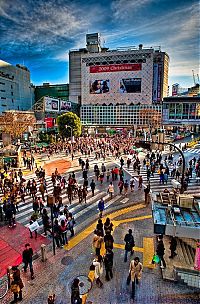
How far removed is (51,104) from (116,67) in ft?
135

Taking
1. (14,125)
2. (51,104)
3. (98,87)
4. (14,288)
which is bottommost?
(14,288)

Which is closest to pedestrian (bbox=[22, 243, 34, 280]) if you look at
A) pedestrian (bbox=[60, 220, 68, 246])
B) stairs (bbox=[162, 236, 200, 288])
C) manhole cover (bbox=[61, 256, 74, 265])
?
manhole cover (bbox=[61, 256, 74, 265])

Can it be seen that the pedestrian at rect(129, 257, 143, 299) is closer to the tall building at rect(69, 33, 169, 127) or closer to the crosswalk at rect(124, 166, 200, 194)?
the crosswalk at rect(124, 166, 200, 194)

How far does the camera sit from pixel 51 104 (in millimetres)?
56938

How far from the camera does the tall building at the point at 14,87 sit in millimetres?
75625

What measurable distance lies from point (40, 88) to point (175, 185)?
104302 mm

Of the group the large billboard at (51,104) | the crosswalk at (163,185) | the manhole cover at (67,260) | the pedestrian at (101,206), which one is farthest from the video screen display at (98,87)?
the manhole cover at (67,260)

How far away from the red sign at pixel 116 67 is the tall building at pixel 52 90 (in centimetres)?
2383

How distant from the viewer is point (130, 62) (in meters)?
86.2

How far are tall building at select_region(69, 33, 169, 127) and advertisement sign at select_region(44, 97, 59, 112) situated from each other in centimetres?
2559

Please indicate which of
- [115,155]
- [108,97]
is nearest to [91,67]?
[108,97]

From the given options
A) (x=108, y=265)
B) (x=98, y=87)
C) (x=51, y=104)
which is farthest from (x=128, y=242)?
(x=98, y=87)

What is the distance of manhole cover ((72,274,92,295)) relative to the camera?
756 centimetres

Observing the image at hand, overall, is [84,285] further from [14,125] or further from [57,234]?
[14,125]
